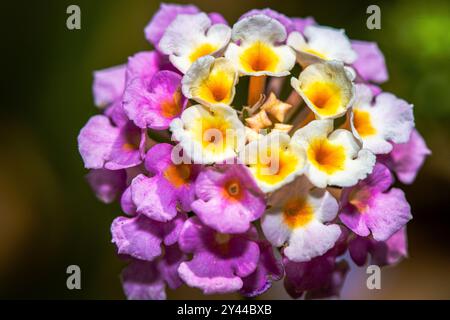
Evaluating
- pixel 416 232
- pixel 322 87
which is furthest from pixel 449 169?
pixel 322 87

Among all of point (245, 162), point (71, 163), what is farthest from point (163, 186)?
A: point (71, 163)

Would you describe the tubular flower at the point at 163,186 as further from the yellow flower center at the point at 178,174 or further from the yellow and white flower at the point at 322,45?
the yellow and white flower at the point at 322,45

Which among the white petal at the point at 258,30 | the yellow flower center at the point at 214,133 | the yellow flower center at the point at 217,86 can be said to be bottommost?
the yellow flower center at the point at 214,133

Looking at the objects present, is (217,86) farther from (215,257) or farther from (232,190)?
(215,257)

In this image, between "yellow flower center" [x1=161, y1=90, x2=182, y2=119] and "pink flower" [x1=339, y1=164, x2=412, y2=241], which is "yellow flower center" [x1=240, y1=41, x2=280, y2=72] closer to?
"yellow flower center" [x1=161, y1=90, x2=182, y2=119]

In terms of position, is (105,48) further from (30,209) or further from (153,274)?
(153,274)

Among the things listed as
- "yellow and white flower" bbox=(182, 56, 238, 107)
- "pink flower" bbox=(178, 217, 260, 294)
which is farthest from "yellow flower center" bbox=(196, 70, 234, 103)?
"pink flower" bbox=(178, 217, 260, 294)

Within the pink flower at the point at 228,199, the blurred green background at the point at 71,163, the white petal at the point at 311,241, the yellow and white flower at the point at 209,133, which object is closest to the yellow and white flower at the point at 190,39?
the yellow and white flower at the point at 209,133
